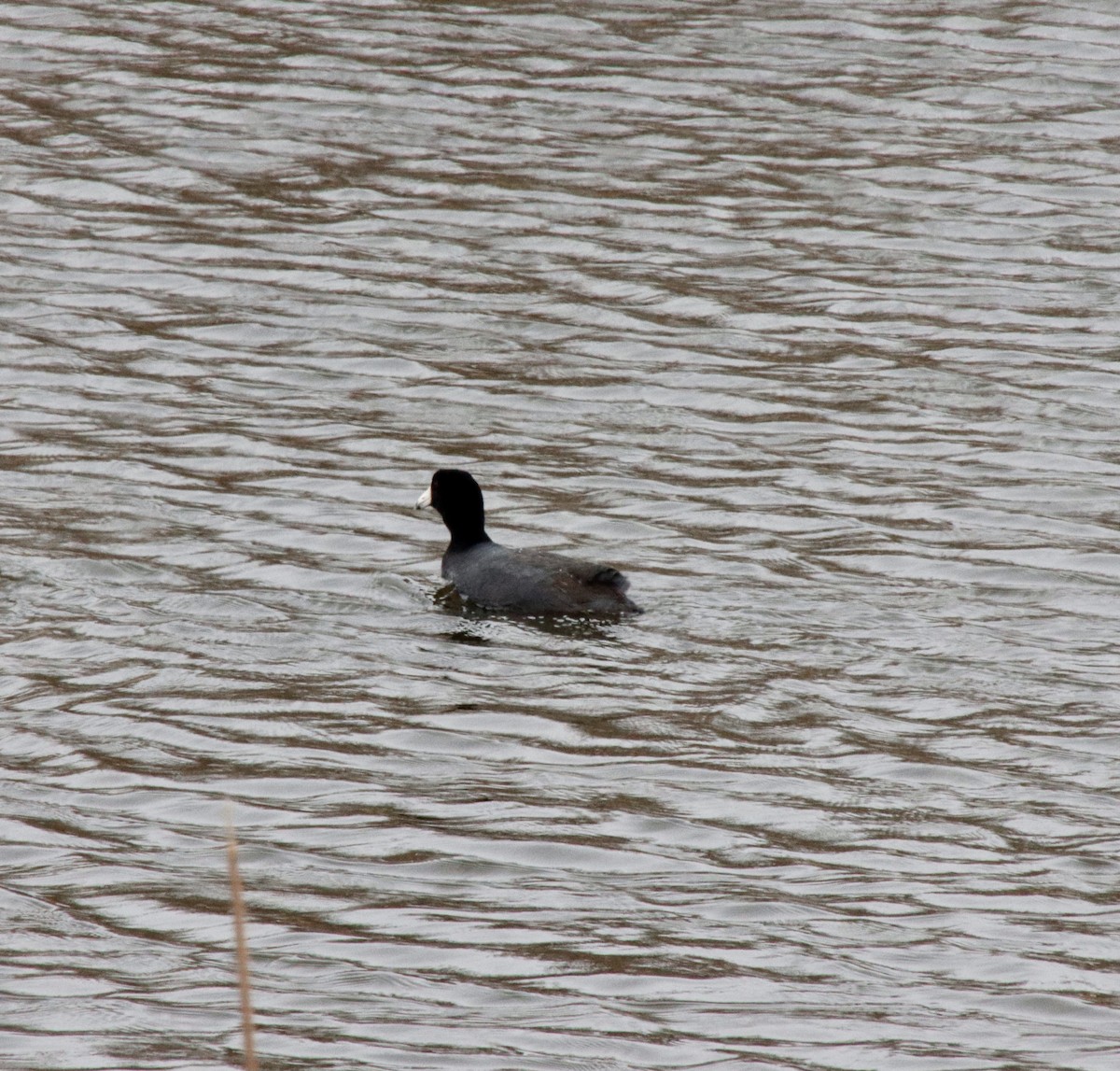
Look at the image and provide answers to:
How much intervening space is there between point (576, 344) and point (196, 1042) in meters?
10.2

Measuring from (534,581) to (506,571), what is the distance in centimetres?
23

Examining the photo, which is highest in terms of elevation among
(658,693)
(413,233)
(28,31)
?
(28,31)

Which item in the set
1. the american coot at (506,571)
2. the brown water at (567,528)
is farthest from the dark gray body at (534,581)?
the brown water at (567,528)

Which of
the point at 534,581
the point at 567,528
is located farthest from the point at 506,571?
the point at 567,528

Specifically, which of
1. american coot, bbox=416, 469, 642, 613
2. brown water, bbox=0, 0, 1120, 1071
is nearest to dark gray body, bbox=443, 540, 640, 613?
american coot, bbox=416, 469, 642, 613

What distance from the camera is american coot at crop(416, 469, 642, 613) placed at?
11.6 m

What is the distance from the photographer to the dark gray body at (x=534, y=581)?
1159 centimetres

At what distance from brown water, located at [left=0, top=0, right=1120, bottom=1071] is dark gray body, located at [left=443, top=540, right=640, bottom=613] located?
0.18m

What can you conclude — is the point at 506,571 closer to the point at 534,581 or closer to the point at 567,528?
the point at 534,581

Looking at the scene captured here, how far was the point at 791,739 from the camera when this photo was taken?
9906mm

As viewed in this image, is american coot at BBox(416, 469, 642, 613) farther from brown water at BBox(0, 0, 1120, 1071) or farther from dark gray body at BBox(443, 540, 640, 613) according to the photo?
brown water at BBox(0, 0, 1120, 1071)

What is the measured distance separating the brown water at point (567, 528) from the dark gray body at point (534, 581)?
0.18 meters

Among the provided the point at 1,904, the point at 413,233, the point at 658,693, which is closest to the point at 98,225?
the point at 413,233

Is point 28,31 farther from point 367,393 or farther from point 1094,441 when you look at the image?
point 1094,441
